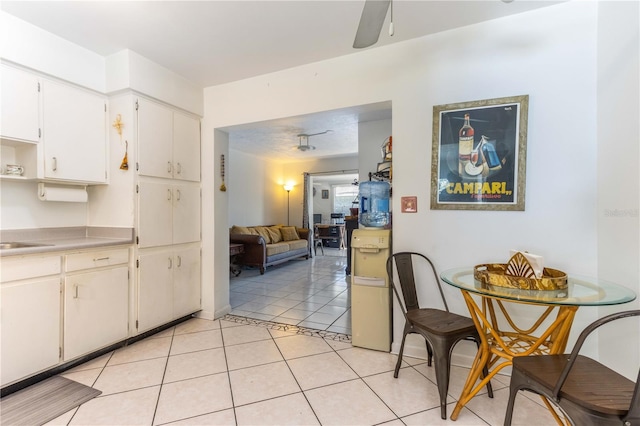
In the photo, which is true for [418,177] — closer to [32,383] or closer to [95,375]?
[95,375]

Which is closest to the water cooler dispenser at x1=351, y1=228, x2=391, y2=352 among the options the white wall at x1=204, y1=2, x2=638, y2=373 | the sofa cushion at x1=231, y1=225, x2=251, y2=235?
the white wall at x1=204, y1=2, x2=638, y2=373

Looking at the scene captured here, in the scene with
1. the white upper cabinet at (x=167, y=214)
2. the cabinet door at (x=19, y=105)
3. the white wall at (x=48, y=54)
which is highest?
the white wall at (x=48, y=54)

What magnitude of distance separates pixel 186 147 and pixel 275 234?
3.78 meters

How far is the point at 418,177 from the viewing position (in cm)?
240

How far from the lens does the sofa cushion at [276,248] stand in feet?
19.0

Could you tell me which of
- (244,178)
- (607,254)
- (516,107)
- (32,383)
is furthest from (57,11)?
(244,178)

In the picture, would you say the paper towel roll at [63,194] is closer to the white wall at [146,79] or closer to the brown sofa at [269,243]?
the white wall at [146,79]

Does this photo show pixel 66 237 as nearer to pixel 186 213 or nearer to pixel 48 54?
pixel 186 213

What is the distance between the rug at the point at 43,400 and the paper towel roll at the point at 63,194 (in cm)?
140

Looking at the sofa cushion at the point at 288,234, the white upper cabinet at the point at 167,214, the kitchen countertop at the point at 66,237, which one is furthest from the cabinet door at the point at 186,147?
the sofa cushion at the point at 288,234

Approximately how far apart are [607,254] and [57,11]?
4.05 metres

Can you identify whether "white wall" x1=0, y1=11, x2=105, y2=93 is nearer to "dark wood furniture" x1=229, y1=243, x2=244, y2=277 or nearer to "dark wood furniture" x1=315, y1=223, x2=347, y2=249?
"dark wood furniture" x1=229, y1=243, x2=244, y2=277

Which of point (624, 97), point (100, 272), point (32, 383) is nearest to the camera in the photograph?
point (624, 97)

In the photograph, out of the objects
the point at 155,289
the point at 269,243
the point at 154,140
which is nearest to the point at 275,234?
the point at 269,243
